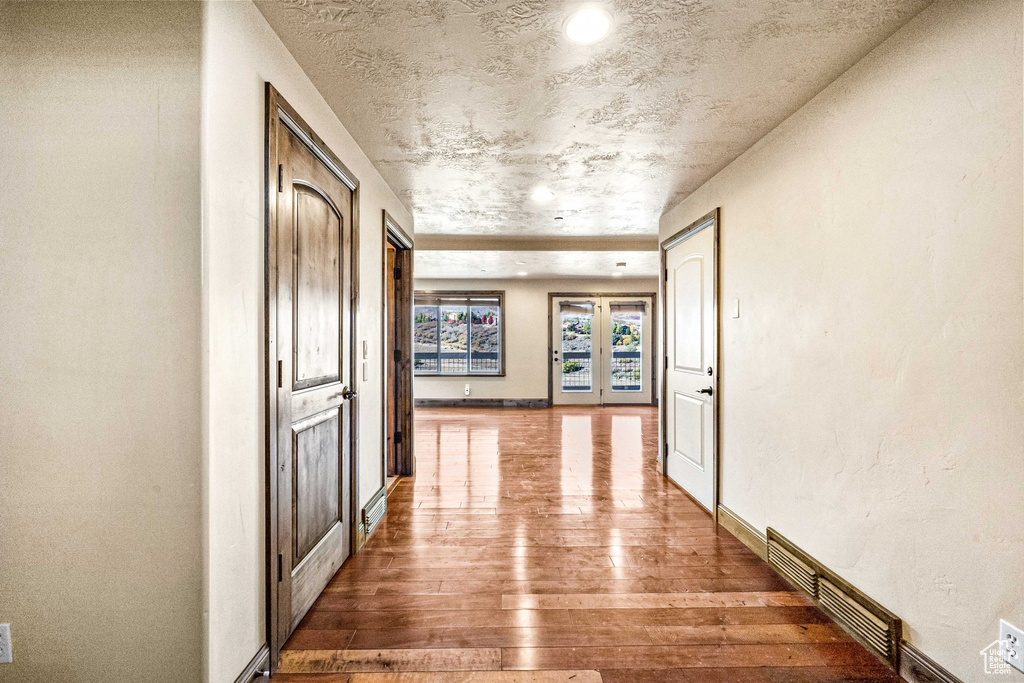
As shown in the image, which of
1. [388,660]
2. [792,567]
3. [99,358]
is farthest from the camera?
[792,567]

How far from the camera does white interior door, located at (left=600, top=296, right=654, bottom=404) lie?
842 cm

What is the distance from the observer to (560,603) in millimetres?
2055

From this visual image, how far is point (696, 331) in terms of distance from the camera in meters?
3.45

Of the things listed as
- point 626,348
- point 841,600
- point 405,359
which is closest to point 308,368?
point 405,359

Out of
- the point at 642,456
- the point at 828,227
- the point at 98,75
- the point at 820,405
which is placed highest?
the point at 98,75

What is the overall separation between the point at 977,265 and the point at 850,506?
1.07 meters

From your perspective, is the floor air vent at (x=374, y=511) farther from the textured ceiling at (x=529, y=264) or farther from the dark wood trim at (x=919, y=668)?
the textured ceiling at (x=529, y=264)

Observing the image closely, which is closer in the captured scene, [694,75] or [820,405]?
[694,75]

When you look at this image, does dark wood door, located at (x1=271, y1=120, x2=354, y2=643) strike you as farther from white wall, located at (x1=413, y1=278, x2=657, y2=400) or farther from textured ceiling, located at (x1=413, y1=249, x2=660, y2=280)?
white wall, located at (x1=413, y1=278, x2=657, y2=400)

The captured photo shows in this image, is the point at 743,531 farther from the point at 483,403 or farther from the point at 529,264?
the point at 483,403

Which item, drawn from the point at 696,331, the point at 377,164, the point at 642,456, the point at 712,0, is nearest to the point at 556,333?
the point at 642,456

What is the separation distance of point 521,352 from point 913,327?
6.91m

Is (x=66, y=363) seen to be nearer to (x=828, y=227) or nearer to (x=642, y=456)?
(x=828, y=227)

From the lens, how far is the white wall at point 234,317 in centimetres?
130
